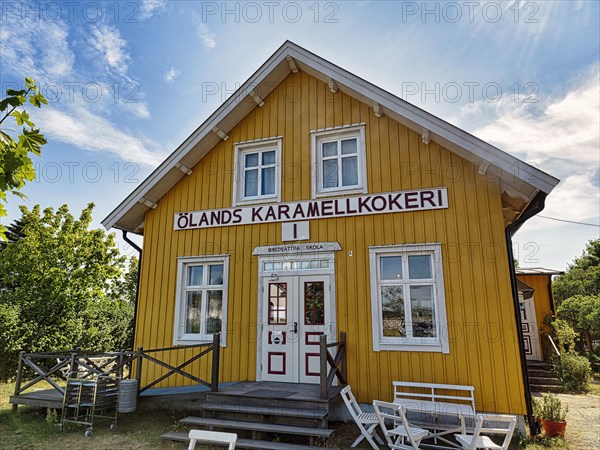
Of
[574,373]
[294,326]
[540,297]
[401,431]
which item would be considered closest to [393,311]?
[294,326]

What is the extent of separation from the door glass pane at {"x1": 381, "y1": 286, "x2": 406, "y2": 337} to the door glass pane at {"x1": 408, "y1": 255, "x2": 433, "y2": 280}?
1.23 ft

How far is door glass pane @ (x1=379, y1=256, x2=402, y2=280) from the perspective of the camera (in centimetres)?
764

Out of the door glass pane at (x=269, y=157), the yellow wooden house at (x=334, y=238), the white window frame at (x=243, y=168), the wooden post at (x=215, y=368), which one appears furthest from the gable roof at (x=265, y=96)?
the wooden post at (x=215, y=368)

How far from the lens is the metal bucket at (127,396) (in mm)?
7465

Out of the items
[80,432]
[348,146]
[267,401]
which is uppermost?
[348,146]

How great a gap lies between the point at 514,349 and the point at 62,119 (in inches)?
387

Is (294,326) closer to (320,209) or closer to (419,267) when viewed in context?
(320,209)

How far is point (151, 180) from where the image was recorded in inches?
361

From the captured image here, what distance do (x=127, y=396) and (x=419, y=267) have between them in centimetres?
601

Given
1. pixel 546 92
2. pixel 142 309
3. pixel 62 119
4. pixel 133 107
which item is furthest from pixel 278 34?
pixel 142 309

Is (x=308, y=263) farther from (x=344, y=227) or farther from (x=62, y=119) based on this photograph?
(x=62, y=119)

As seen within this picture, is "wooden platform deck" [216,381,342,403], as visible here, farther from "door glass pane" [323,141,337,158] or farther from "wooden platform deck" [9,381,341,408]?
"door glass pane" [323,141,337,158]

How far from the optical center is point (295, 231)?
332 inches

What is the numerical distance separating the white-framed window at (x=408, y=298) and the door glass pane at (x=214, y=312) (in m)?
3.38
